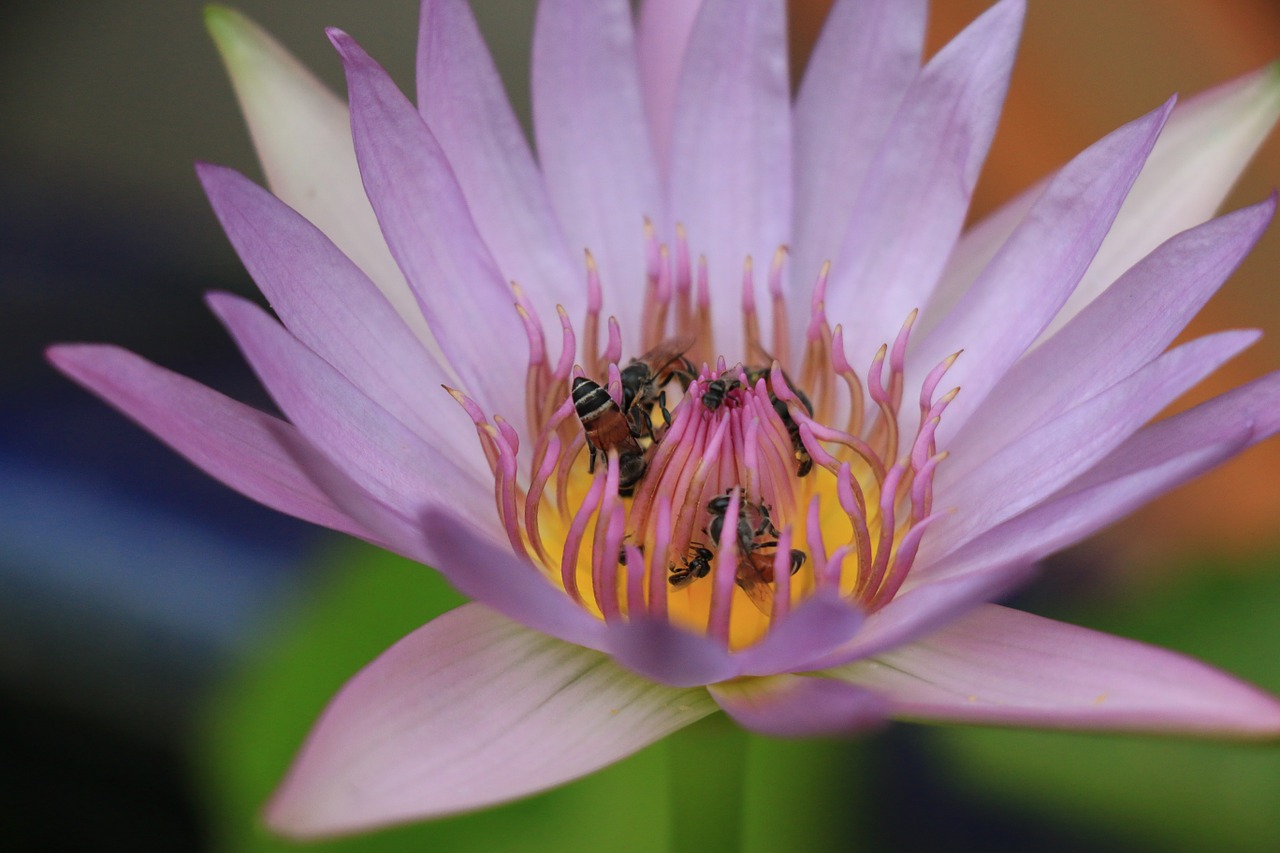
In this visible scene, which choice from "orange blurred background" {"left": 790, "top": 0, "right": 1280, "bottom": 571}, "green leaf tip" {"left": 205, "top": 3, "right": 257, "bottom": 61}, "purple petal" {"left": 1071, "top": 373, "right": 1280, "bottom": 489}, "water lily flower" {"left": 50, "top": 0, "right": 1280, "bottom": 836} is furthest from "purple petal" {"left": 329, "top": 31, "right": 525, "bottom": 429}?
"orange blurred background" {"left": 790, "top": 0, "right": 1280, "bottom": 571}

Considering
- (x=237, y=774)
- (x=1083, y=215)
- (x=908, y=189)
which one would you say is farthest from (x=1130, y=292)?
(x=237, y=774)

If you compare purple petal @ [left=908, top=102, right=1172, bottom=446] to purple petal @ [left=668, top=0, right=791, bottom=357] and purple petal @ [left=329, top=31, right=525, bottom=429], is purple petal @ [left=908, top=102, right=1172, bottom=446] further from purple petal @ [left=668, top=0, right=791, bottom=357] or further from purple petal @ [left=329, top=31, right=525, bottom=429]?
purple petal @ [left=329, top=31, right=525, bottom=429]

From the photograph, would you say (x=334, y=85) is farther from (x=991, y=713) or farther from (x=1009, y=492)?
(x=991, y=713)

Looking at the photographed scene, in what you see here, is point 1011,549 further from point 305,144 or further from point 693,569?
point 305,144

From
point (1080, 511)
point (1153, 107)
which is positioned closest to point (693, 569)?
point (1080, 511)

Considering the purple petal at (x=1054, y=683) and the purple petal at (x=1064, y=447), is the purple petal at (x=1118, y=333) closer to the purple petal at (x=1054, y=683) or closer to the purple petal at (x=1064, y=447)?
the purple petal at (x=1064, y=447)

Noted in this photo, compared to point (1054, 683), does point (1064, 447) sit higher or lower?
higher

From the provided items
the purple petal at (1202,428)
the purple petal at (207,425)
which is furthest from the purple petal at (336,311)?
the purple petal at (1202,428)
